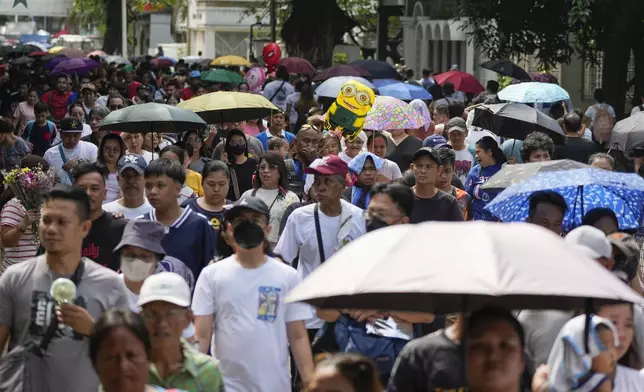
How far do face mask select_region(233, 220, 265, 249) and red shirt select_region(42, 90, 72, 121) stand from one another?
16.3 meters

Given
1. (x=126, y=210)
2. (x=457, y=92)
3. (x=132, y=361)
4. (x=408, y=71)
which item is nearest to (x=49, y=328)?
(x=132, y=361)

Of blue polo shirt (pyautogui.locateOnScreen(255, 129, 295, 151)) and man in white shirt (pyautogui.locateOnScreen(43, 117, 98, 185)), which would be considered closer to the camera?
man in white shirt (pyautogui.locateOnScreen(43, 117, 98, 185))

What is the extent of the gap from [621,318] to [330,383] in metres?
1.64

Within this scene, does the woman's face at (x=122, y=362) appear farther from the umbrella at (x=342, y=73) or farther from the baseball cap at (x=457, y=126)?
the umbrella at (x=342, y=73)

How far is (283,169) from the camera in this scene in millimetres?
10828

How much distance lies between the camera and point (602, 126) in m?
19.3

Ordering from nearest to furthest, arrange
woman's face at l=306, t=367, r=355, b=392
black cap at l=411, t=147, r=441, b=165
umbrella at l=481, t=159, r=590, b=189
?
woman's face at l=306, t=367, r=355, b=392, umbrella at l=481, t=159, r=590, b=189, black cap at l=411, t=147, r=441, b=165

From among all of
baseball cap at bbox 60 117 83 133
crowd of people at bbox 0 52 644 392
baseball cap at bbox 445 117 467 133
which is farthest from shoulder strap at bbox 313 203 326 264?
baseball cap at bbox 60 117 83 133

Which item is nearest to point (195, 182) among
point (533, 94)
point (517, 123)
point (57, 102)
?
point (517, 123)

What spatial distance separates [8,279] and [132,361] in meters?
1.38

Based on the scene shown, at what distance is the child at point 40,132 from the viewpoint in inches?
710

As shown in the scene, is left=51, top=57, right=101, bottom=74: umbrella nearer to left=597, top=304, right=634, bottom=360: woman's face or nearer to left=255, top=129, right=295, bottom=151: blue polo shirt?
left=255, top=129, right=295, bottom=151: blue polo shirt

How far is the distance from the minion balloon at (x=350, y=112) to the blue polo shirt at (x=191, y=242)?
520 centimetres

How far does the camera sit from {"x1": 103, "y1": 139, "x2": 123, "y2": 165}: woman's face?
480 inches
